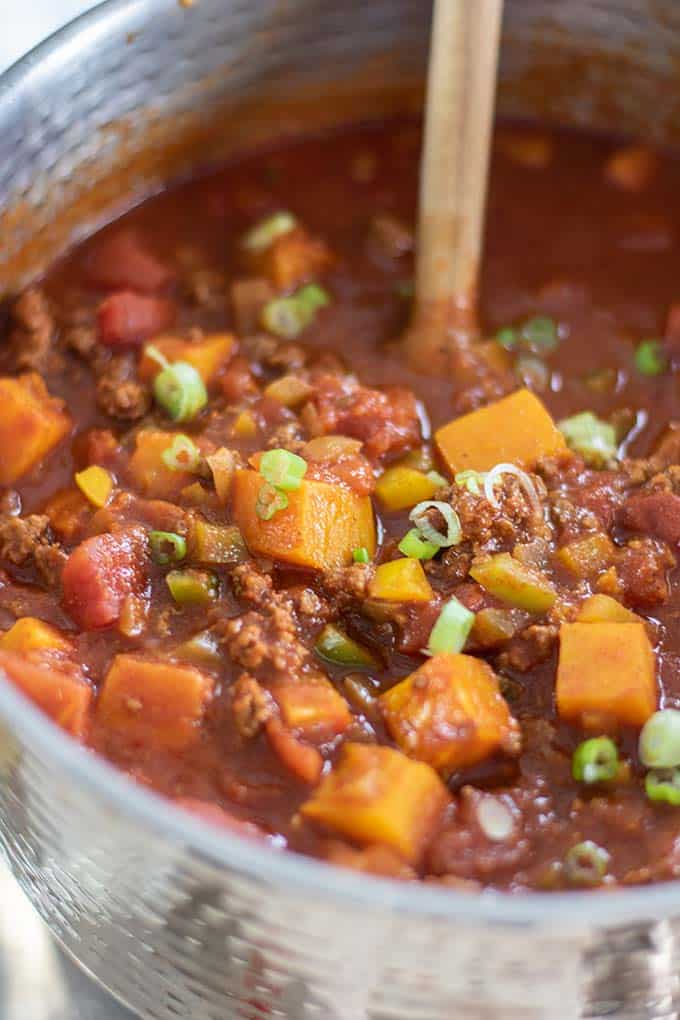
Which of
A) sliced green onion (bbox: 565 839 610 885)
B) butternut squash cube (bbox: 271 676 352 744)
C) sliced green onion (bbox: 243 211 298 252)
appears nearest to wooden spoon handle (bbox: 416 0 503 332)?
sliced green onion (bbox: 243 211 298 252)

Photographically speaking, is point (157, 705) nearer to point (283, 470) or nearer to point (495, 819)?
point (283, 470)

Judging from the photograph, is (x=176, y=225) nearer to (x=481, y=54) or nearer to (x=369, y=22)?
(x=369, y=22)

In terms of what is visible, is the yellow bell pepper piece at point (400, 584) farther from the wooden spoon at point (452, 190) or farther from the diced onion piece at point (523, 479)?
the wooden spoon at point (452, 190)

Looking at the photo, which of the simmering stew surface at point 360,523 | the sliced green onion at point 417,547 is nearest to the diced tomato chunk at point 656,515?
the simmering stew surface at point 360,523

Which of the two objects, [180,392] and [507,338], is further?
[507,338]

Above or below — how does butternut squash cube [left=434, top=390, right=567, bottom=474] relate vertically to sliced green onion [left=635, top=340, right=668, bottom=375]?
→ above

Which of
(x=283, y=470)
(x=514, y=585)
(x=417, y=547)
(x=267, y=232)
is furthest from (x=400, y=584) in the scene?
(x=267, y=232)

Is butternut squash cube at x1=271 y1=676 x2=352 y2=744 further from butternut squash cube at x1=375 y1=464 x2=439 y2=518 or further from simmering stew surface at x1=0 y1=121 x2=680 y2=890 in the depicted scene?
butternut squash cube at x1=375 y1=464 x2=439 y2=518
